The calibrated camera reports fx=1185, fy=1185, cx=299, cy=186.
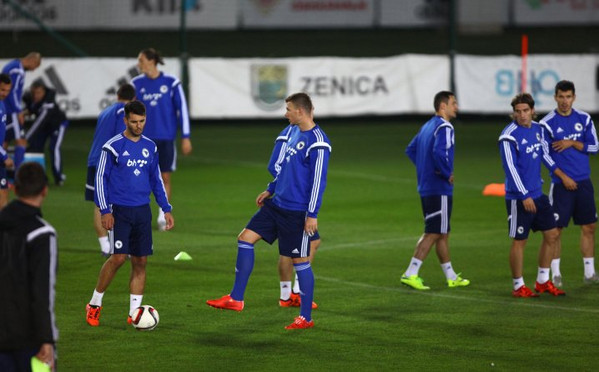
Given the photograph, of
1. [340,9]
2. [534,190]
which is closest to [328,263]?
[534,190]

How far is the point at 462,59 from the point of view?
30531 mm

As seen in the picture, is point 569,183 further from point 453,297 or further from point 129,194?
point 129,194

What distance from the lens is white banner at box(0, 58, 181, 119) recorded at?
28.3 m

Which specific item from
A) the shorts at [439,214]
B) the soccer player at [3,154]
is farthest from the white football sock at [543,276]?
the soccer player at [3,154]

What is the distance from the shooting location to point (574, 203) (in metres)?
13.2

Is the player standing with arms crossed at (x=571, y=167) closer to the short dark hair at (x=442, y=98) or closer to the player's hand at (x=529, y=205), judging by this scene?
the player's hand at (x=529, y=205)

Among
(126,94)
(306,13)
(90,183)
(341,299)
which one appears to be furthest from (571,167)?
(306,13)

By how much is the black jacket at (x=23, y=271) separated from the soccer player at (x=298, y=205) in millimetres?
4189

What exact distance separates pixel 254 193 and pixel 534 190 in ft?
28.1

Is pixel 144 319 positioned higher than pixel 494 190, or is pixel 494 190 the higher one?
pixel 144 319

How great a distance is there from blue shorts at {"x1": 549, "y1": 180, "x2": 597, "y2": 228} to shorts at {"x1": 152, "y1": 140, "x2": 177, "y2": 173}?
229 inches

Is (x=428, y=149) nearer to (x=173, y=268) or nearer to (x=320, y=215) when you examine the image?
(x=173, y=268)

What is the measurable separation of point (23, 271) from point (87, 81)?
A: 2211 cm

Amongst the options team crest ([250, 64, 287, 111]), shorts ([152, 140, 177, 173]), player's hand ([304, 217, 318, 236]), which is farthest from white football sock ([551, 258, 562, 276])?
team crest ([250, 64, 287, 111])
